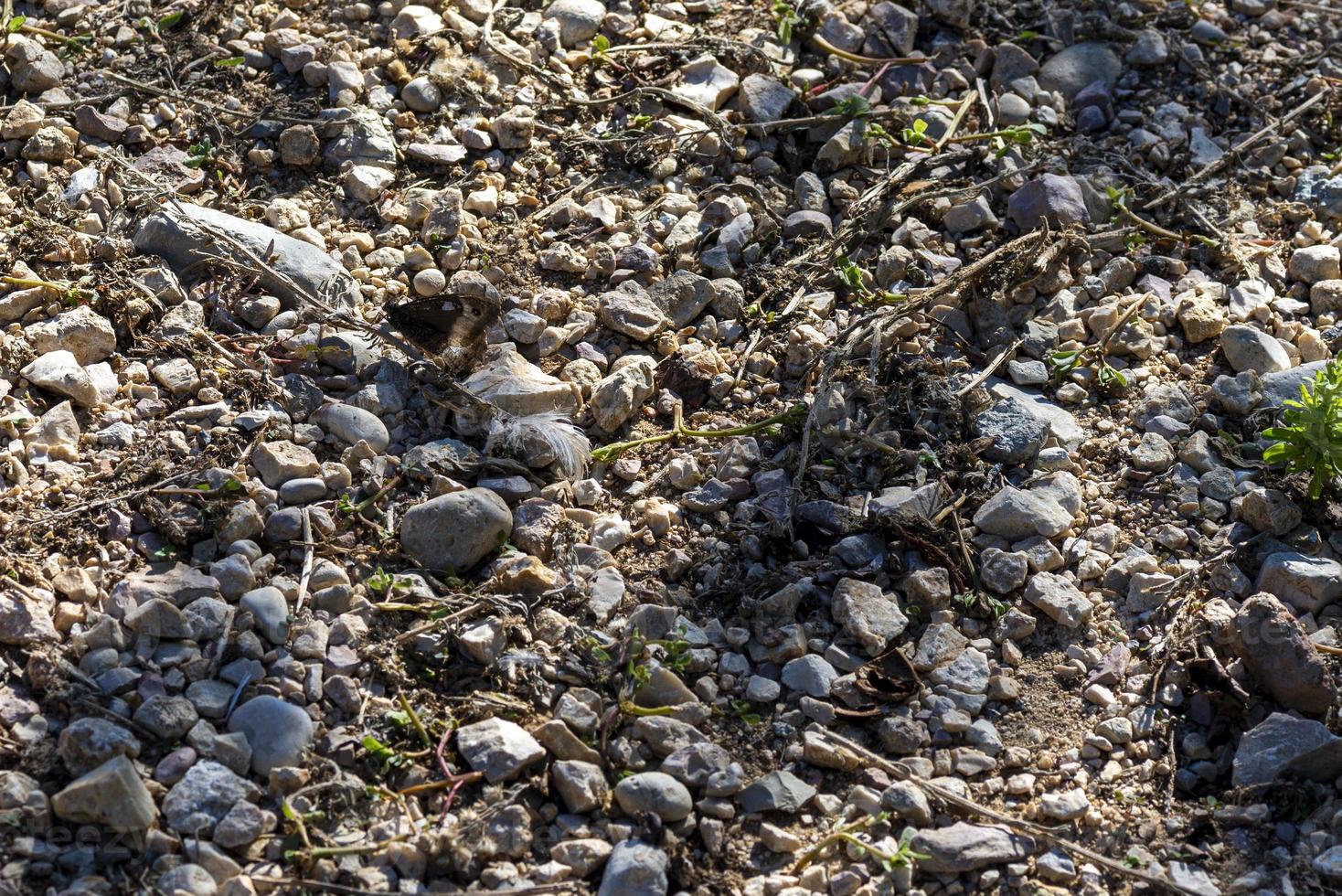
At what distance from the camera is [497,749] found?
2.42 meters

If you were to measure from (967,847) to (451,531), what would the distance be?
3.93 feet

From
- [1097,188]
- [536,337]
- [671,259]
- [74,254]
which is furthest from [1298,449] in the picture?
[74,254]

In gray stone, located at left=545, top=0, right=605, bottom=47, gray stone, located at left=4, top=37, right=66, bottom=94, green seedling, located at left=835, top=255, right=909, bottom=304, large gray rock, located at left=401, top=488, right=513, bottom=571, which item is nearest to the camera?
large gray rock, located at left=401, top=488, right=513, bottom=571

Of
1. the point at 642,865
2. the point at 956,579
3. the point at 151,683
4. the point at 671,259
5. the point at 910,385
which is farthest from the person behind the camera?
the point at 671,259

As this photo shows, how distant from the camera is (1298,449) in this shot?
2.88 metres

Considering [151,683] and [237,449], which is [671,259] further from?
[151,683]

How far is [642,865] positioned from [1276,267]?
7.84 ft

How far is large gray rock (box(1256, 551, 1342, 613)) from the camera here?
109 inches

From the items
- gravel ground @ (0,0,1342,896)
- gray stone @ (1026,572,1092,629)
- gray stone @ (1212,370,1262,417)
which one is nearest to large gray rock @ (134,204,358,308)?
gravel ground @ (0,0,1342,896)

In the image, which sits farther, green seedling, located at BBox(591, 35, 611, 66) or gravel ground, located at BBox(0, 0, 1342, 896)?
green seedling, located at BBox(591, 35, 611, 66)

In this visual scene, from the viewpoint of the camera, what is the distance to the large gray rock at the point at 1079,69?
3.94m

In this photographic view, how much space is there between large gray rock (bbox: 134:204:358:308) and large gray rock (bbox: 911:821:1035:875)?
1.82m

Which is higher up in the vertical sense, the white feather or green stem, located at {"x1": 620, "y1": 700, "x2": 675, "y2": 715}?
the white feather

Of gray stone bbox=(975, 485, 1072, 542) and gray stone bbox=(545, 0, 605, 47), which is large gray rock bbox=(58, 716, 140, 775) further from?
gray stone bbox=(545, 0, 605, 47)
